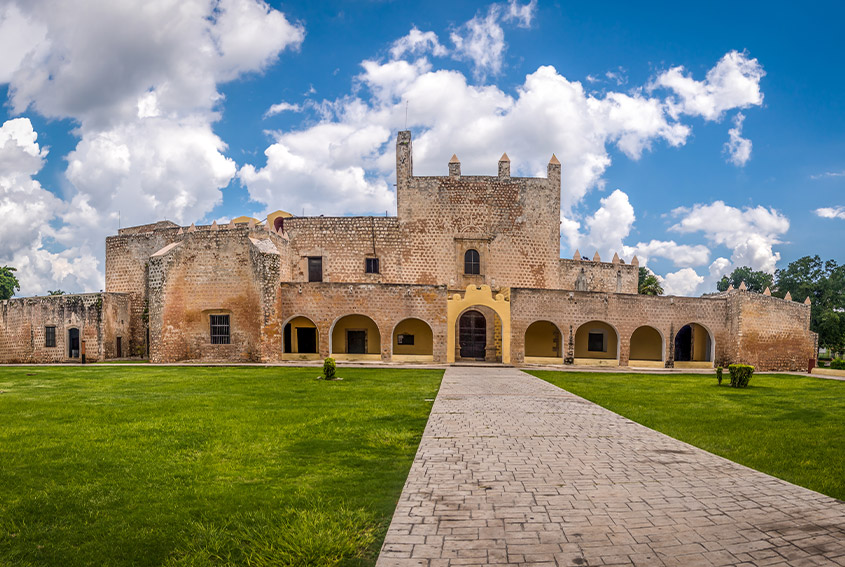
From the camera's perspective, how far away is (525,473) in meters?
6.02

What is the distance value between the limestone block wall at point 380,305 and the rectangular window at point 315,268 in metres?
4.18

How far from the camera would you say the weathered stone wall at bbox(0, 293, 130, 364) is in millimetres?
25562

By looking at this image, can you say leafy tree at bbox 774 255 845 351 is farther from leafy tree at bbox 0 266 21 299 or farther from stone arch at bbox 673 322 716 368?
leafy tree at bbox 0 266 21 299

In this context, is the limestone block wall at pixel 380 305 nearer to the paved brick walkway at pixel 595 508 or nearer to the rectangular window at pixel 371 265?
the rectangular window at pixel 371 265

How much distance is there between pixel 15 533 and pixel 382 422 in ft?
18.0

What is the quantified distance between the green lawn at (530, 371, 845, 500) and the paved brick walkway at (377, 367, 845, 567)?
2.03 feet

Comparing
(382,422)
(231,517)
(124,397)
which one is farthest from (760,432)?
(124,397)

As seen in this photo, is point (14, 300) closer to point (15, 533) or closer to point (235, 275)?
point (235, 275)

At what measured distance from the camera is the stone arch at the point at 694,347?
26219 millimetres

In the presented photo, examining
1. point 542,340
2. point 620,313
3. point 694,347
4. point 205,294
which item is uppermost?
point 205,294

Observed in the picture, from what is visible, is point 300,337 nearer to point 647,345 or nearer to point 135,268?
point 135,268

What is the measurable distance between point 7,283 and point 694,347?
5239 centimetres

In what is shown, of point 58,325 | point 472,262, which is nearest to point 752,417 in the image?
point 472,262

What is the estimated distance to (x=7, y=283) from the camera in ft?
142
